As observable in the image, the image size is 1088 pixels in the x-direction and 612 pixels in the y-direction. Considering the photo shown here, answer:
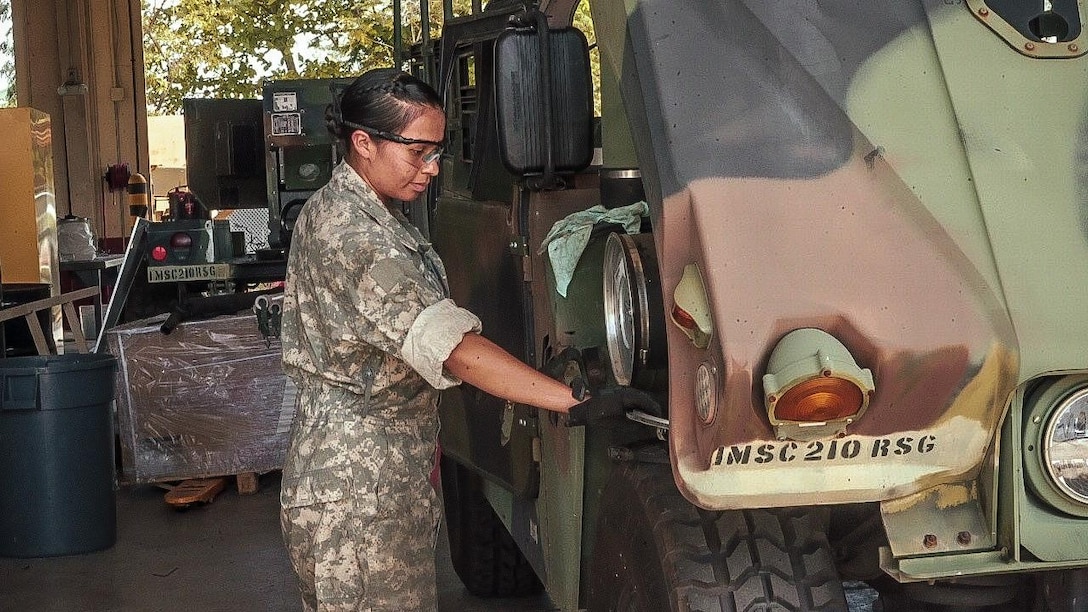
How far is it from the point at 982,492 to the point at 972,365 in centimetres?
24

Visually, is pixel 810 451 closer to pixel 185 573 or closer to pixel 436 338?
pixel 436 338

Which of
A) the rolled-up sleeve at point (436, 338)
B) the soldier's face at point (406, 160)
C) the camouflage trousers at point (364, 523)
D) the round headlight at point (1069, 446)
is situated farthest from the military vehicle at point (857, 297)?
the camouflage trousers at point (364, 523)

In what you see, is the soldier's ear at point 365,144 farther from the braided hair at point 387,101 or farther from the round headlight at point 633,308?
the round headlight at point 633,308

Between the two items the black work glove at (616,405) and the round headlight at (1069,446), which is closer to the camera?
the round headlight at (1069,446)

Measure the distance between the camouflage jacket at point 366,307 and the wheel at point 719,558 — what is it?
1.76ft

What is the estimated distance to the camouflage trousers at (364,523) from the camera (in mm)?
3127

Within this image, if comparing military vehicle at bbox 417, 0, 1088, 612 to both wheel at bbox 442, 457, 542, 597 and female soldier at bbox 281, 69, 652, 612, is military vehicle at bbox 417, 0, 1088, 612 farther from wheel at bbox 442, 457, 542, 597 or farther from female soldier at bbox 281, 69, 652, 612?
wheel at bbox 442, 457, 542, 597

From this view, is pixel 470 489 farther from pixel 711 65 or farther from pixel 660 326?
pixel 711 65

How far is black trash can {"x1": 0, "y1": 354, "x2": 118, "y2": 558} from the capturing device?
20.4ft

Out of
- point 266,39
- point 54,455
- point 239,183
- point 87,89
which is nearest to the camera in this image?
point 54,455

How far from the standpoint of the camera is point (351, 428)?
3.14m

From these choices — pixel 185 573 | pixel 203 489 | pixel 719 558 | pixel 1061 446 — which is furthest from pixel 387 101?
pixel 203 489

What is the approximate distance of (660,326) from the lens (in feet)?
8.02

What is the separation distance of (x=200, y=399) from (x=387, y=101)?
452 centimetres
